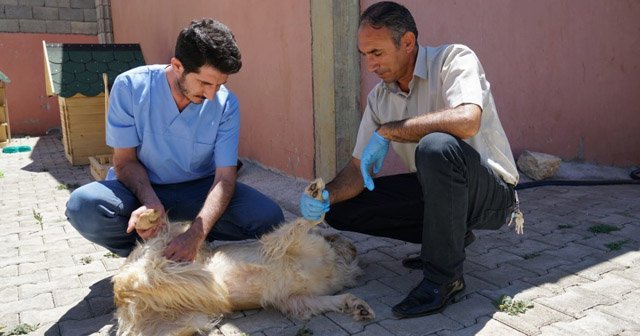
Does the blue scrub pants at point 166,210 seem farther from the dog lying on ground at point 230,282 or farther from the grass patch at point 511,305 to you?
the grass patch at point 511,305

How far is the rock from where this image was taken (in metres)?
5.16

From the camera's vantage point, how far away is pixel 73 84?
7281mm

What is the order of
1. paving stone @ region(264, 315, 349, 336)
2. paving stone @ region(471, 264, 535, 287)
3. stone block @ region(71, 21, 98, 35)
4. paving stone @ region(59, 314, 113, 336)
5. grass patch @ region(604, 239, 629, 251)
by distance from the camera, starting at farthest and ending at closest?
stone block @ region(71, 21, 98, 35) → grass patch @ region(604, 239, 629, 251) → paving stone @ region(471, 264, 535, 287) → paving stone @ region(59, 314, 113, 336) → paving stone @ region(264, 315, 349, 336)

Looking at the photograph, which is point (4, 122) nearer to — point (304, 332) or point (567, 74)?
point (567, 74)

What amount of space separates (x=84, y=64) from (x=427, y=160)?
6.75 m

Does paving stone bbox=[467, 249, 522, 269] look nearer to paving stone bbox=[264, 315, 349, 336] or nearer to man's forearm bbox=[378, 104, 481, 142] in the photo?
man's forearm bbox=[378, 104, 481, 142]

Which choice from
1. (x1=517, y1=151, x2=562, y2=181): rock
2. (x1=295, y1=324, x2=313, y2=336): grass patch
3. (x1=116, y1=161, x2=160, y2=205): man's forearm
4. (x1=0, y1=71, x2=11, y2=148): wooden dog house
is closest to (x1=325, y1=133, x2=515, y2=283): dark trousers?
(x1=295, y1=324, x2=313, y2=336): grass patch

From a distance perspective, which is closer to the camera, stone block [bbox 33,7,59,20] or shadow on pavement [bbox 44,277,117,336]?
shadow on pavement [bbox 44,277,117,336]

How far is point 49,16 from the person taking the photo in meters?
11.6

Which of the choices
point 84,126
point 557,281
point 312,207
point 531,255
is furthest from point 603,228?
point 84,126

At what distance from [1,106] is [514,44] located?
8660mm

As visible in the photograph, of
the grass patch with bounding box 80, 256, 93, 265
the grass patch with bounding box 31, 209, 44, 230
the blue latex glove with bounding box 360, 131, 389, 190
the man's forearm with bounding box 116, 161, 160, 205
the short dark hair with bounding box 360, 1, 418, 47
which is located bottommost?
the grass patch with bounding box 31, 209, 44, 230

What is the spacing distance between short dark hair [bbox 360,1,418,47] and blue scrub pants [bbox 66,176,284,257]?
1.14 m

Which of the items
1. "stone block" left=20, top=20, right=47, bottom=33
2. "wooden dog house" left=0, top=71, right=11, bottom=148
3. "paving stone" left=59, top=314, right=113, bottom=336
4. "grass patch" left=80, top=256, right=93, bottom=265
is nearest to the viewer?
"paving stone" left=59, top=314, right=113, bottom=336
